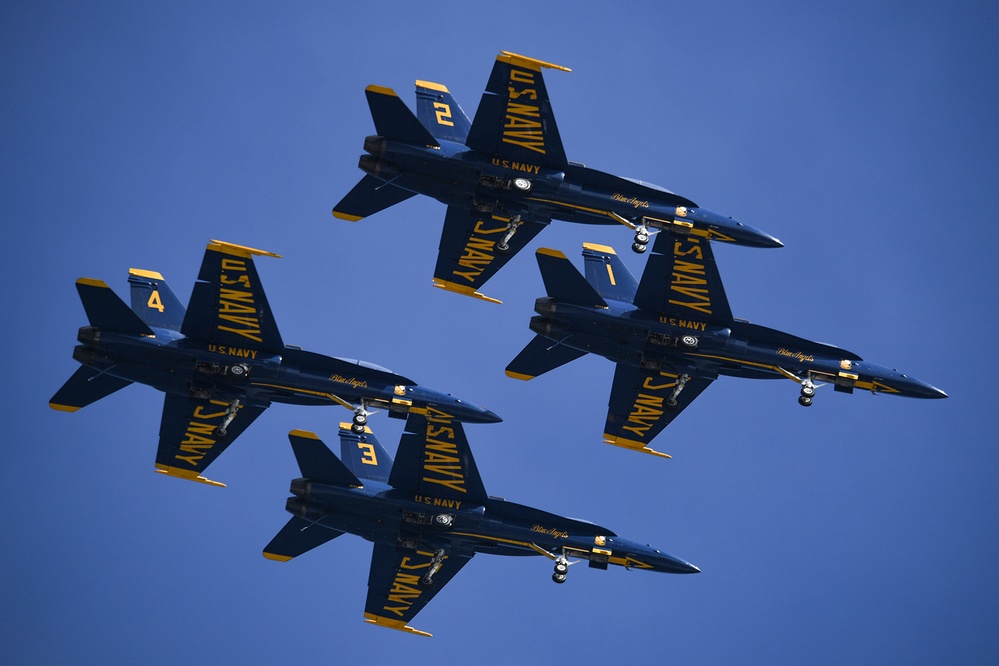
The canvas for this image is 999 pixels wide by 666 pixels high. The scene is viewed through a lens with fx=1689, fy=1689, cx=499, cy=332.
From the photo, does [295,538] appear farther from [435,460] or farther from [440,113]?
[440,113]

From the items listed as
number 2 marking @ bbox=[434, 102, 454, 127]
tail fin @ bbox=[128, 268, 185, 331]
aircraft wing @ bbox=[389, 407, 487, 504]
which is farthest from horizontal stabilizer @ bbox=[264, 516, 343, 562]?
number 2 marking @ bbox=[434, 102, 454, 127]

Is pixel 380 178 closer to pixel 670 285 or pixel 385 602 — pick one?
pixel 670 285

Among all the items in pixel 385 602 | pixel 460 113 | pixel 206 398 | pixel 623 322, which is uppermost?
pixel 460 113

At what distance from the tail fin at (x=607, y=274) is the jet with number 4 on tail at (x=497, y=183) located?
291cm

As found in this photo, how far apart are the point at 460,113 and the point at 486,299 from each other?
7826mm

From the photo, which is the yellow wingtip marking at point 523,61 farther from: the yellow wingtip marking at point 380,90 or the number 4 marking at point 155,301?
the number 4 marking at point 155,301

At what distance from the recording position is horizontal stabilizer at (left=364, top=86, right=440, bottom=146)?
63.6 m

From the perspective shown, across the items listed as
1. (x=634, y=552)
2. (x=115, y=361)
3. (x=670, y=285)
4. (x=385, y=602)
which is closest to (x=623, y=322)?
(x=670, y=285)

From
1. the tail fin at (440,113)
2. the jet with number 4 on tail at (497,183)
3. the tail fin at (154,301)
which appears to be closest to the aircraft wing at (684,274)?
the jet with number 4 on tail at (497,183)

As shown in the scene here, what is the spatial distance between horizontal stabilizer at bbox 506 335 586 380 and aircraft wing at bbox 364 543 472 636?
25.4 ft

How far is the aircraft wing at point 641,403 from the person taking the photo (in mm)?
68125

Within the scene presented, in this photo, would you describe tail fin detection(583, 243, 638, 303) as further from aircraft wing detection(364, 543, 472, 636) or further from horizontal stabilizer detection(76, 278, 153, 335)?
horizontal stabilizer detection(76, 278, 153, 335)

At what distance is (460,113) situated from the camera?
69.6m

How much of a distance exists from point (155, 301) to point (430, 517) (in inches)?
558
